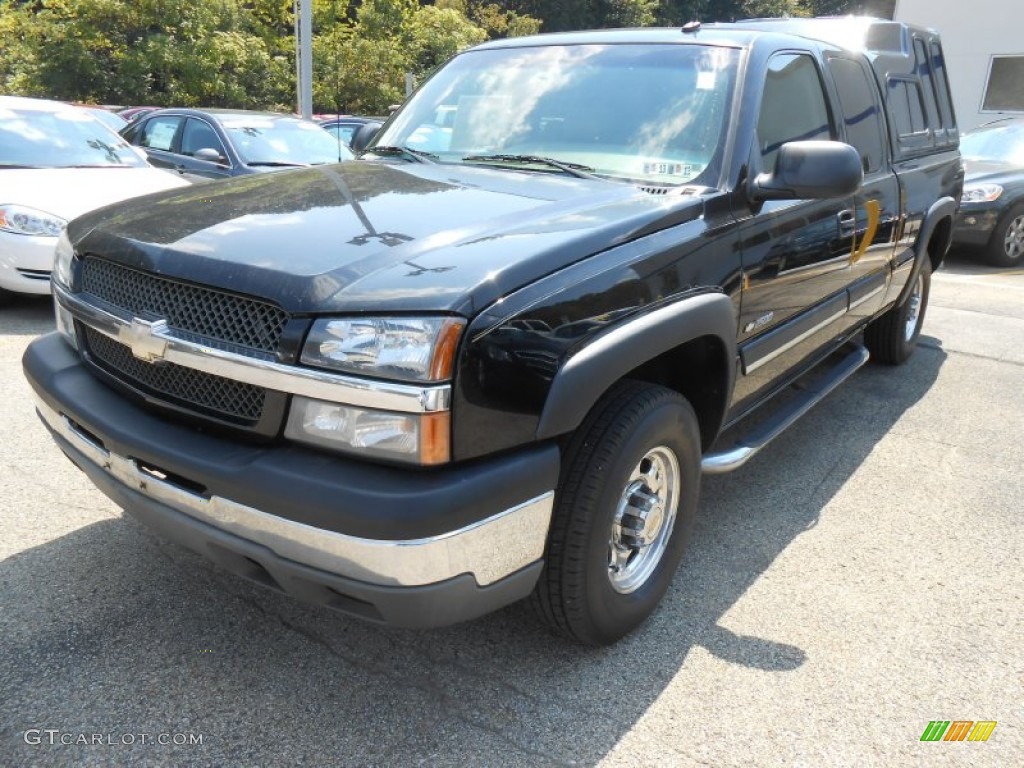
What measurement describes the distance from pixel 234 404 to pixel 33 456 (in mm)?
2149

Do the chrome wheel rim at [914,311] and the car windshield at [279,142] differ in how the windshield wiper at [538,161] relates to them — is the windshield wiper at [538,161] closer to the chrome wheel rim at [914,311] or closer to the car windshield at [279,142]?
the chrome wheel rim at [914,311]

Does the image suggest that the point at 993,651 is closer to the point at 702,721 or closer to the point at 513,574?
the point at 702,721

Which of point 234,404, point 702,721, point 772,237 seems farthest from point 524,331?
point 772,237

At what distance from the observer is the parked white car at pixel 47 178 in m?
5.71

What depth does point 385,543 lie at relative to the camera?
6.07 ft

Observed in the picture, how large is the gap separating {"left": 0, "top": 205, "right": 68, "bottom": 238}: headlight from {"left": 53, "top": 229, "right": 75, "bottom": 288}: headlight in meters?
3.31

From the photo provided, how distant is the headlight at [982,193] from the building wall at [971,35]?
812 cm

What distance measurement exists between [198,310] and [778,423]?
7.71 feet

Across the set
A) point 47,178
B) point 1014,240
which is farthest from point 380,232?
point 1014,240

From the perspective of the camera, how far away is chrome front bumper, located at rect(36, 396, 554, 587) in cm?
188

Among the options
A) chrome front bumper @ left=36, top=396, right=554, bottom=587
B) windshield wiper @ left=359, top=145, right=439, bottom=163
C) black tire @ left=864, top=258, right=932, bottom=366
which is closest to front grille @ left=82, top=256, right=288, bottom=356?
chrome front bumper @ left=36, top=396, right=554, bottom=587

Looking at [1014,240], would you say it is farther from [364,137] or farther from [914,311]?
[364,137]

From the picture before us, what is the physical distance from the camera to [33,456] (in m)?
3.74

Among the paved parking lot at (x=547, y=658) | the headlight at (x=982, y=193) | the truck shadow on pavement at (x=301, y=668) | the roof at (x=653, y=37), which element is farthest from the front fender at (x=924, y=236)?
the headlight at (x=982, y=193)
